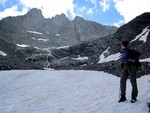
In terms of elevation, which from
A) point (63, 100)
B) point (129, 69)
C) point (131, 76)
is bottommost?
point (63, 100)

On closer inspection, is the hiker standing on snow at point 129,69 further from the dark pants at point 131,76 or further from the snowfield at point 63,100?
the snowfield at point 63,100

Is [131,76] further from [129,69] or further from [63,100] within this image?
[63,100]

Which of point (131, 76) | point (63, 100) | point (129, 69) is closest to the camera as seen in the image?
point (131, 76)

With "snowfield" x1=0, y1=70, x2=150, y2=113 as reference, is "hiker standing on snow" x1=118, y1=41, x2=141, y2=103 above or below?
above

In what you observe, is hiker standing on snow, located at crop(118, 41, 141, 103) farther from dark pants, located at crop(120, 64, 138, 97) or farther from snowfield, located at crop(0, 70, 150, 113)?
snowfield, located at crop(0, 70, 150, 113)

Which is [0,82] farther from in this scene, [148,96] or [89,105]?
[148,96]

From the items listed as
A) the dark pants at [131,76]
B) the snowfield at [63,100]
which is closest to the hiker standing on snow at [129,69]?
the dark pants at [131,76]

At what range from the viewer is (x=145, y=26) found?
266ft

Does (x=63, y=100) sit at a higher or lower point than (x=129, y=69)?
lower

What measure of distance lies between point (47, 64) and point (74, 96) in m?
87.6

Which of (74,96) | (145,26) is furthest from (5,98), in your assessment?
(145,26)

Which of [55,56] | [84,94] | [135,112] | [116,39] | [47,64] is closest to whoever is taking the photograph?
[135,112]

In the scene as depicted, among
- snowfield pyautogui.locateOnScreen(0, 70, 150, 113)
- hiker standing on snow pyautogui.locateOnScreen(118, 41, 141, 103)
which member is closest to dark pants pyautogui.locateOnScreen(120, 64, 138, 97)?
hiker standing on snow pyautogui.locateOnScreen(118, 41, 141, 103)

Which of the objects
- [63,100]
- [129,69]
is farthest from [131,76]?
[63,100]
